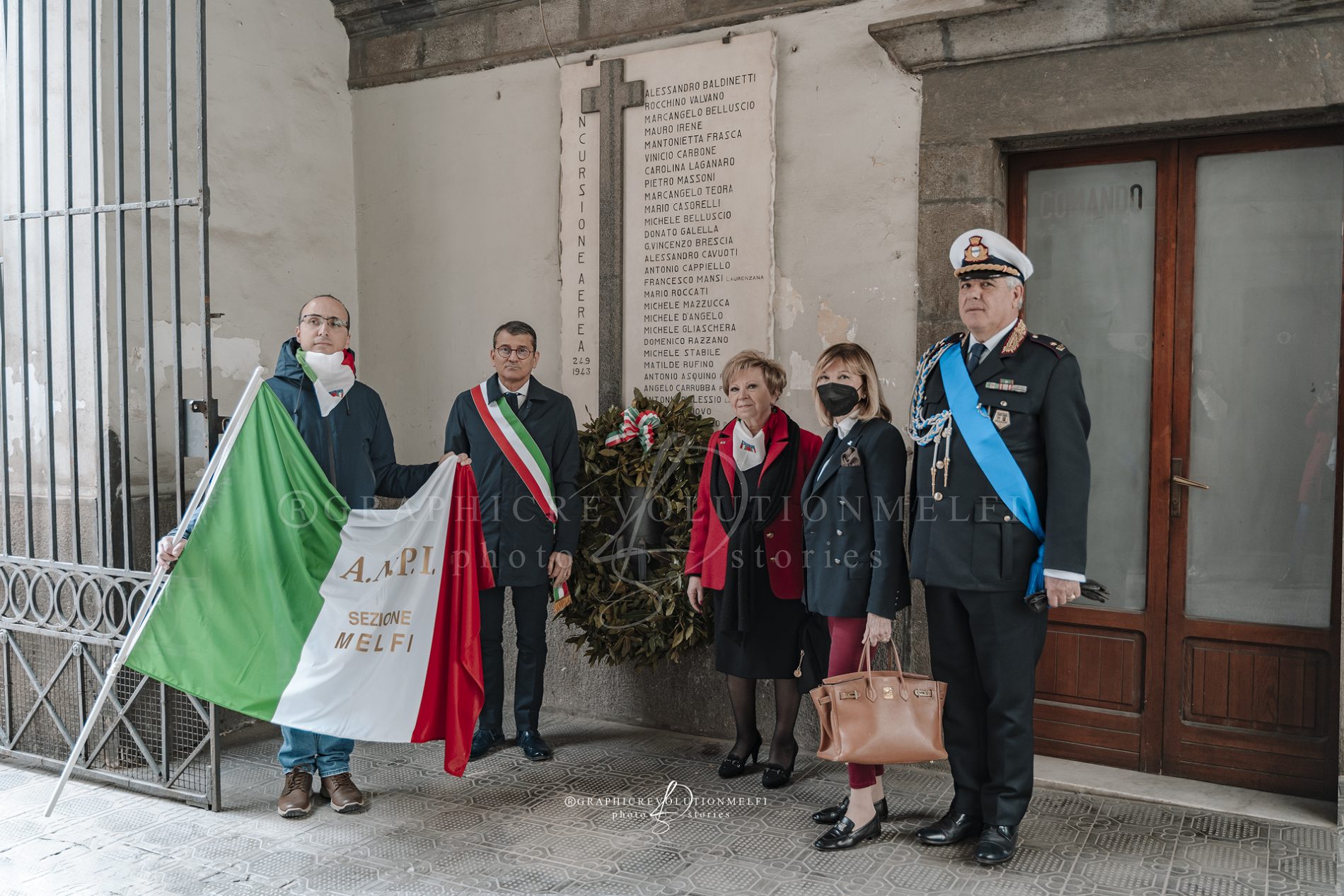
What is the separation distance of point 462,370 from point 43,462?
1954mm

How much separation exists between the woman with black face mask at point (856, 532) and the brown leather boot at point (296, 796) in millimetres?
1850

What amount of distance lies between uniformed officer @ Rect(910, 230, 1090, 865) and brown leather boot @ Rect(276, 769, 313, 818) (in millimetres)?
2190

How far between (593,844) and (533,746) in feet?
3.18

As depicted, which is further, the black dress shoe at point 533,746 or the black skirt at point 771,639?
the black dress shoe at point 533,746

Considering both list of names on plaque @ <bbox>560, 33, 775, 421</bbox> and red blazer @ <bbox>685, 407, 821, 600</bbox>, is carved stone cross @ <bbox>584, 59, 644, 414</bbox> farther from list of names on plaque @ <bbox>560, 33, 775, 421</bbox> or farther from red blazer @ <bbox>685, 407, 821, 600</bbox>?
red blazer @ <bbox>685, 407, 821, 600</bbox>

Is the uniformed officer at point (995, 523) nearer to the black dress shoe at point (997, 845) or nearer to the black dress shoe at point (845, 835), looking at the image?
the black dress shoe at point (997, 845)

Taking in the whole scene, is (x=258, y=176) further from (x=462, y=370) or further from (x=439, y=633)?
(x=439, y=633)

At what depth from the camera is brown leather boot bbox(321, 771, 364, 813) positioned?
12.1 feet

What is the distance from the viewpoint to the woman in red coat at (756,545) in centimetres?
385

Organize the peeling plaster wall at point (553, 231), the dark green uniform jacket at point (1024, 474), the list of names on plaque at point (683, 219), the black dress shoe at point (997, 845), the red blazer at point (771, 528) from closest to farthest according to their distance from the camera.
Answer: the dark green uniform jacket at point (1024, 474), the black dress shoe at point (997, 845), the red blazer at point (771, 528), the peeling plaster wall at point (553, 231), the list of names on plaque at point (683, 219)

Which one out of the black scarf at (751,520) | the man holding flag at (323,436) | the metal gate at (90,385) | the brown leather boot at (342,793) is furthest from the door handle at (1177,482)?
the metal gate at (90,385)

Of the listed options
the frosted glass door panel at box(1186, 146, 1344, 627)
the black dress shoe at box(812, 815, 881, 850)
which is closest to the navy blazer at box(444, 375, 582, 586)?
the black dress shoe at box(812, 815, 881, 850)

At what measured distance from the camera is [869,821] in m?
3.40

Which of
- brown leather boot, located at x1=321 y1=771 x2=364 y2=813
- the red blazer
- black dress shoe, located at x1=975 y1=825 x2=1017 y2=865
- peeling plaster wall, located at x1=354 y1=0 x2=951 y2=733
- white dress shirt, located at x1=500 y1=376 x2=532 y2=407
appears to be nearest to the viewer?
black dress shoe, located at x1=975 y1=825 x2=1017 y2=865
